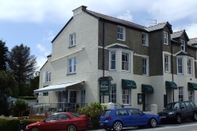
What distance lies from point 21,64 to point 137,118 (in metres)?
44.6

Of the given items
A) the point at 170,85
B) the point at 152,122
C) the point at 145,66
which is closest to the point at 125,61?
the point at 145,66

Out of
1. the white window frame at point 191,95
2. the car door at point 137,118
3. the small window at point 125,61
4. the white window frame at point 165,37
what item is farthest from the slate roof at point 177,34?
the car door at point 137,118

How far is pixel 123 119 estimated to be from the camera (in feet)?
59.2

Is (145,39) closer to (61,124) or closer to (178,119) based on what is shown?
(178,119)

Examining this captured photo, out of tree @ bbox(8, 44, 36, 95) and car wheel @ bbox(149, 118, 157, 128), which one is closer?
car wheel @ bbox(149, 118, 157, 128)

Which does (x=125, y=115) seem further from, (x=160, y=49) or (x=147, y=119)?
(x=160, y=49)

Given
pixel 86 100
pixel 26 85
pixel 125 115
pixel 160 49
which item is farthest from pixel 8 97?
pixel 26 85

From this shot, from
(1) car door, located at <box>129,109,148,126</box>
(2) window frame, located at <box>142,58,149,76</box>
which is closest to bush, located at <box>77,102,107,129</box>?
(1) car door, located at <box>129,109,148,126</box>

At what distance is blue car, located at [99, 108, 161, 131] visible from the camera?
17.7 meters

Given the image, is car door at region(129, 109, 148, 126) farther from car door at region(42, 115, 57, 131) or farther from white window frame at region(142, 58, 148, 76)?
white window frame at region(142, 58, 148, 76)

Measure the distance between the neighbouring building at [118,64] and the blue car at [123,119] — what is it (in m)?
4.49

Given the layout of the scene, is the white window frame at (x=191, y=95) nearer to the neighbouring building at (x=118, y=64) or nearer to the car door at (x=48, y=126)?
the neighbouring building at (x=118, y=64)

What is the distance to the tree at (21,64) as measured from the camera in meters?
56.6

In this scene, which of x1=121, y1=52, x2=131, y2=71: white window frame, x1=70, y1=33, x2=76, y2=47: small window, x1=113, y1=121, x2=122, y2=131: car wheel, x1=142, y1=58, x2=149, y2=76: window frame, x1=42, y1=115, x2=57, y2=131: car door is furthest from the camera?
x1=142, y1=58, x2=149, y2=76: window frame
